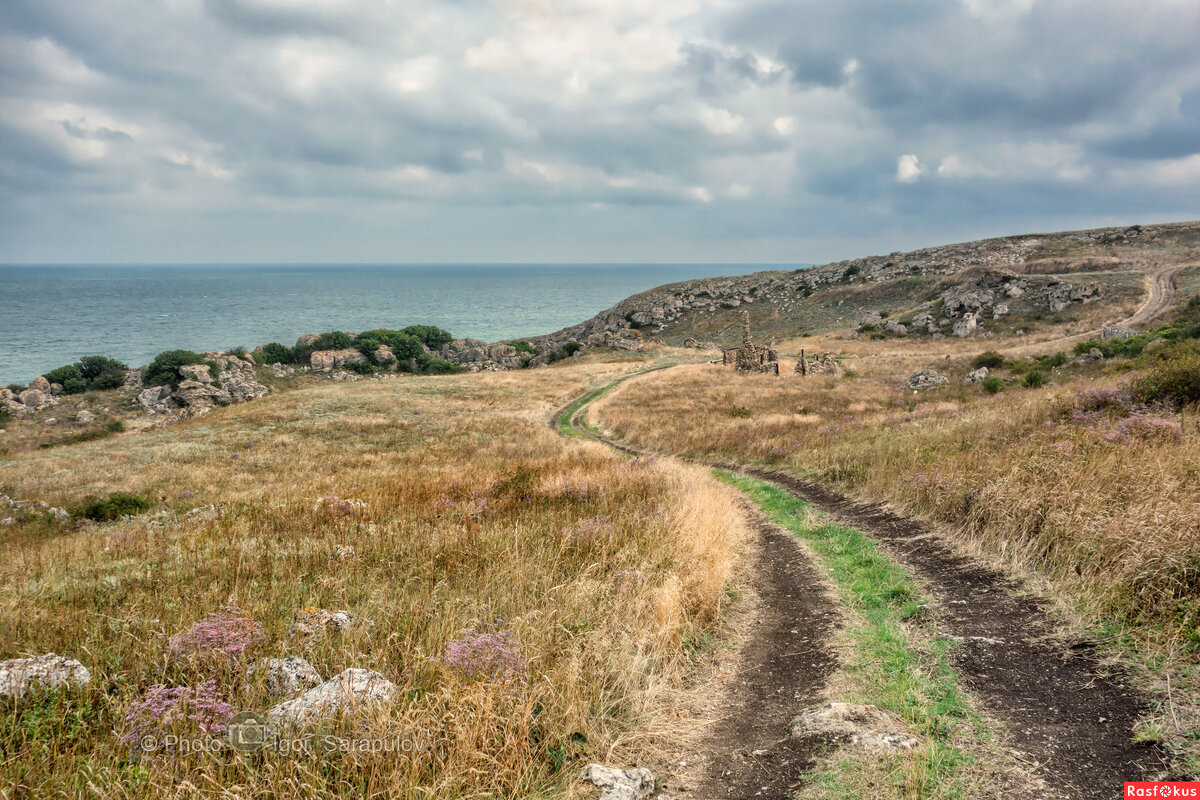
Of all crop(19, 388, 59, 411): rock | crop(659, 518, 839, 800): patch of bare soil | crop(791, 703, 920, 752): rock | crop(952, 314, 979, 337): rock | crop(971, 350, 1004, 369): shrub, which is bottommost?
crop(19, 388, 59, 411): rock

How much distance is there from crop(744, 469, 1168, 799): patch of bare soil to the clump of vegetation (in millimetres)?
90743

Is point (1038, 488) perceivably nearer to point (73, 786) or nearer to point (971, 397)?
point (73, 786)

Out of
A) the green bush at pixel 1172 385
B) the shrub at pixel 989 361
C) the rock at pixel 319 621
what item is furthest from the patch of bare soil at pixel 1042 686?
the shrub at pixel 989 361

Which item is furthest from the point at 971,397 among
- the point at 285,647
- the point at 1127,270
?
the point at 1127,270

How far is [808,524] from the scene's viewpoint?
37.1 ft

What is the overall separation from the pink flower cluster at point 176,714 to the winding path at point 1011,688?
3.60 metres

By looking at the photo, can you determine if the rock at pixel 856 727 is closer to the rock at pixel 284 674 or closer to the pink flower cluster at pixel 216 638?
the rock at pixel 284 674

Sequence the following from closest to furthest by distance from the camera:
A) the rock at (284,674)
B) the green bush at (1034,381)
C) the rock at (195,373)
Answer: the rock at (284,674) → the green bush at (1034,381) → the rock at (195,373)

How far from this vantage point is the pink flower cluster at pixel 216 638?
4273 millimetres

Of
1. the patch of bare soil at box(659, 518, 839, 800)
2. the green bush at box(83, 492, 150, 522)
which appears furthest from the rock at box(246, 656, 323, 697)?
the green bush at box(83, 492, 150, 522)

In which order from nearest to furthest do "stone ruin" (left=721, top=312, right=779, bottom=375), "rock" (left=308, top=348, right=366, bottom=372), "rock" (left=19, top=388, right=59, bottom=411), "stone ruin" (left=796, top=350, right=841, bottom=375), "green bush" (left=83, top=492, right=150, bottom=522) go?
"green bush" (left=83, top=492, right=150, bottom=522), "stone ruin" (left=796, top=350, right=841, bottom=375), "stone ruin" (left=721, top=312, right=779, bottom=375), "rock" (left=19, top=388, right=59, bottom=411), "rock" (left=308, top=348, right=366, bottom=372)

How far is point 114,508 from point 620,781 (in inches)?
776

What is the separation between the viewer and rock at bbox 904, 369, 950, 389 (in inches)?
1435

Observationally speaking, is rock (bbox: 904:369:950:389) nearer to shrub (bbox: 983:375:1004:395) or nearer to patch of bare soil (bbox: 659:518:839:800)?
shrub (bbox: 983:375:1004:395)
